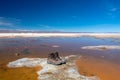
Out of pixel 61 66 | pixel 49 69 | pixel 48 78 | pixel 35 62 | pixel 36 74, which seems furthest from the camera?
pixel 35 62

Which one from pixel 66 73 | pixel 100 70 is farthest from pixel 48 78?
pixel 100 70

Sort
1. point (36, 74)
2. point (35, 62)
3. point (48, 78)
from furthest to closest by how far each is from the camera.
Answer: point (35, 62)
point (36, 74)
point (48, 78)

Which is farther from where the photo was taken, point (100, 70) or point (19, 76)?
point (100, 70)

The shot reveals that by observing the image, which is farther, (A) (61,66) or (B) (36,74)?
(A) (61,66)

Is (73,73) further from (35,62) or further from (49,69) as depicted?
(35,62)

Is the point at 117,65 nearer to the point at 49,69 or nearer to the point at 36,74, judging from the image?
the point at 49,69

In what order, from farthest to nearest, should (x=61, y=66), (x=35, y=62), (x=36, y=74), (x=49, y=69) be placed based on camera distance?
(x=35, y=62), (x=61, y=66), (x=49, y=69), (x=36, y=74)

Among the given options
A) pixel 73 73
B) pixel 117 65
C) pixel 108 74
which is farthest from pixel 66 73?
pixel 117 65

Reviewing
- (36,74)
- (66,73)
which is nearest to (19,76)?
(36,74)

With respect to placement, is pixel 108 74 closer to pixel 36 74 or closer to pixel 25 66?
pixel 36 74
